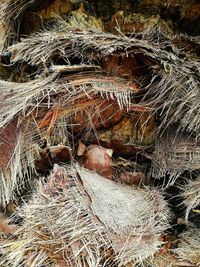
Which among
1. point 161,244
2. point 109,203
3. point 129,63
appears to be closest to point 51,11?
point 129,63

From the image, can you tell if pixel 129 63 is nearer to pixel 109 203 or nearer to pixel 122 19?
pixel 122 19

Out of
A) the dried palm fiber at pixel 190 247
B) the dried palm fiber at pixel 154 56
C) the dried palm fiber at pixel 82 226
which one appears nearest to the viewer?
the dried palm fiber at pixel 82 226

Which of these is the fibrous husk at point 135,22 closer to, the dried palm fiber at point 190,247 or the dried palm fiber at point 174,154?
the dried palm fiber at point 174,154

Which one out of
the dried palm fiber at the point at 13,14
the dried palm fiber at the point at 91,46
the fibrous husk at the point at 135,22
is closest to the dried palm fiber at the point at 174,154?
the dried palm fiber at the point at 91,46

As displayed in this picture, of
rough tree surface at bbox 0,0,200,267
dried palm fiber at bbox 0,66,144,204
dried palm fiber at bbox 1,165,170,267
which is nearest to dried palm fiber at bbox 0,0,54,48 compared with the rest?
rough tree surface at bbox 0,0,200,267

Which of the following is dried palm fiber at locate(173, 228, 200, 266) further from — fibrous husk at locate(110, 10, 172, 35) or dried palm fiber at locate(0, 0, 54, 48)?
dried palm fiber at locate(0, 0, 54, 48)

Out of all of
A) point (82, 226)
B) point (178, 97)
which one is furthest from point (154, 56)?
point (82, 226)

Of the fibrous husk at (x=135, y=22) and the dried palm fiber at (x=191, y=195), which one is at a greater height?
the fibrous husk at (x=135, y=22)

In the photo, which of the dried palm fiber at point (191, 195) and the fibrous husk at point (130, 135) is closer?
the dried palm fiber at point (191, 195)
